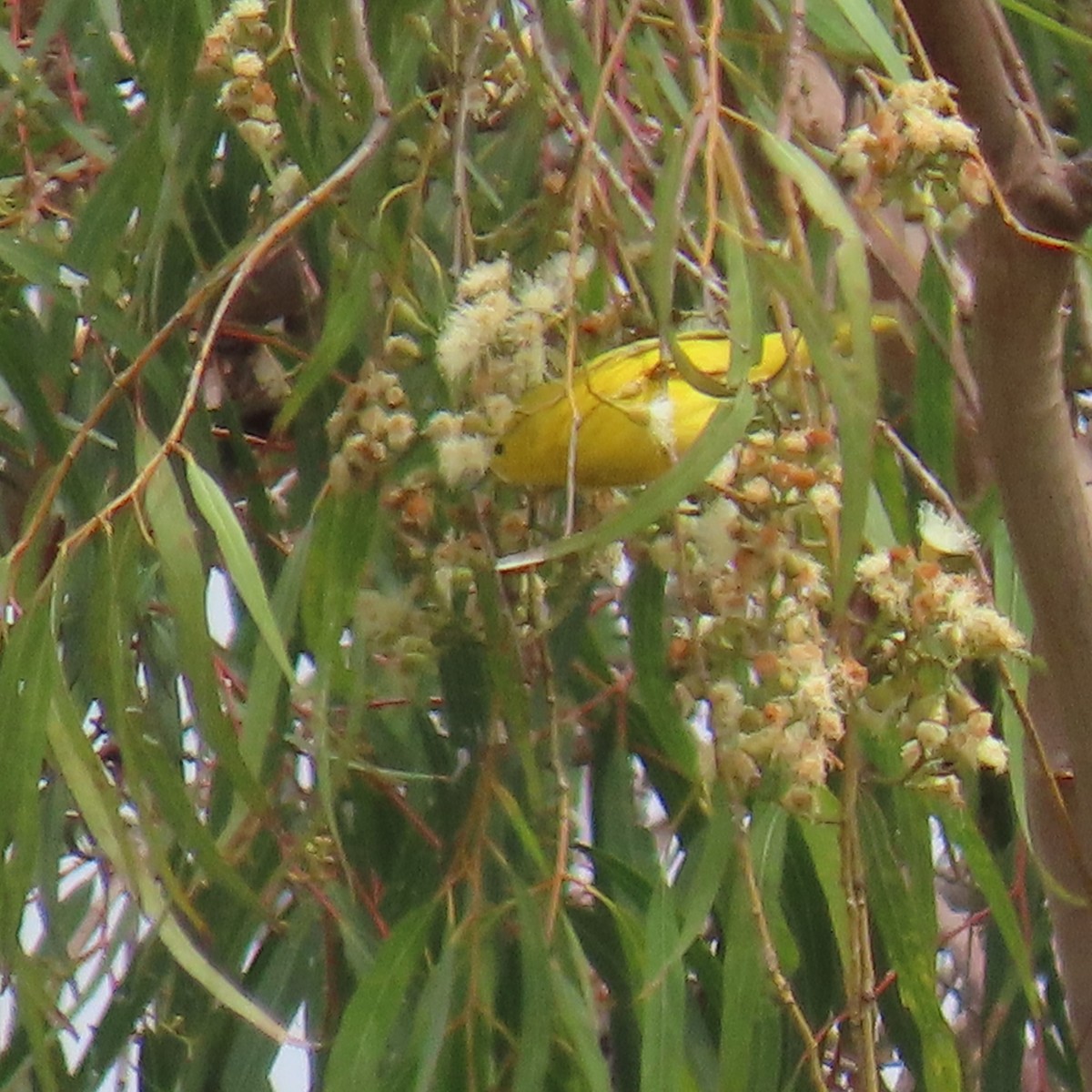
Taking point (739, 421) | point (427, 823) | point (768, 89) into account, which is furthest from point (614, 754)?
point (739, 421)

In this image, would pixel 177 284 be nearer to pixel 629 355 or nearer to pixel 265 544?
pixel 265 544

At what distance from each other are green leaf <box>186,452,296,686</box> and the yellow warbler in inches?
3.9

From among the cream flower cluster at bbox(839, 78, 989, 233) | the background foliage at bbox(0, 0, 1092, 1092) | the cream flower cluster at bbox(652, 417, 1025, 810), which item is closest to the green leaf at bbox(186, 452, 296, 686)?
the background foliage at bbox(0, 0, 1092, 1092)

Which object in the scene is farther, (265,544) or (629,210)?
(265,544)

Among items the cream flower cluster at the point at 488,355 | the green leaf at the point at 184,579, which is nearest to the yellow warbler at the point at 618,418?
the cream flower cluster at the point at 488,355

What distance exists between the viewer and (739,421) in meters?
0.55

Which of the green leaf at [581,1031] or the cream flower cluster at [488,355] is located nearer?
the cream flower cluster at [488,355]

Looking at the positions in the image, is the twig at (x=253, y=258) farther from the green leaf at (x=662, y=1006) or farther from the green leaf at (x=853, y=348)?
the green leaf at (x=662, y=1006)

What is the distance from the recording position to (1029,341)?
78 cm

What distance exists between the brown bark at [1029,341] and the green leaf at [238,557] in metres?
0.33

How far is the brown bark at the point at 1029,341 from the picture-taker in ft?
2.48

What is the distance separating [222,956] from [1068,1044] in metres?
0.56

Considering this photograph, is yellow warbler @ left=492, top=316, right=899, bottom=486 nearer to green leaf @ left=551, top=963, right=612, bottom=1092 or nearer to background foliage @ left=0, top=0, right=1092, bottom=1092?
background foliage @ left=0, top=0, right=1092, bottom=1092

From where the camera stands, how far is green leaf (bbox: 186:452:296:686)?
658mm
